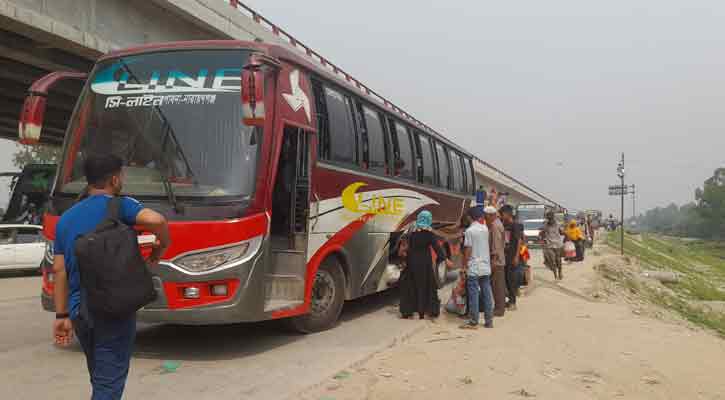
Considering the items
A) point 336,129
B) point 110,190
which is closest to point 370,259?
point 336,129

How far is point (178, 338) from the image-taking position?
721 cm

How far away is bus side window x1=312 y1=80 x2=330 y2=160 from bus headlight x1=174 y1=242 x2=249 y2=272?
2.05 m

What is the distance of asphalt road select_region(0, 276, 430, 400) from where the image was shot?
505 cm

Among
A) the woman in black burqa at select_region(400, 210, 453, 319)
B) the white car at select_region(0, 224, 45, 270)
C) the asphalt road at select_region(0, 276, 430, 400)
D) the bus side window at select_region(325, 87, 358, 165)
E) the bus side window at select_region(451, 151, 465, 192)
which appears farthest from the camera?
the white car at select_region(0, 224, 45, 270)

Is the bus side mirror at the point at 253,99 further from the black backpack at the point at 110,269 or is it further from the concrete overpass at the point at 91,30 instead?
the concrete overpass at the point at 91,30

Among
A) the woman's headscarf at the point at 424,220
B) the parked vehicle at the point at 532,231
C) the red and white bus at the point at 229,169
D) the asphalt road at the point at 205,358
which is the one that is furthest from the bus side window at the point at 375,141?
the parked vehicle at the point at 532,231

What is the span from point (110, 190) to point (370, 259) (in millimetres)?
5898

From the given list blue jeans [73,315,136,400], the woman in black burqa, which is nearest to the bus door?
the woman in black burqa

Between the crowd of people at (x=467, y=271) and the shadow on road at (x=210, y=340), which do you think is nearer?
the shadow on road at (x=210, y=340)

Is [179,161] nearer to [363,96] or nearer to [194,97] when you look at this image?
[194,97]

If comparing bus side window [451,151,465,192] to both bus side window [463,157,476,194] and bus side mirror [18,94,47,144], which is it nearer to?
bus side window [463,157,476,194]

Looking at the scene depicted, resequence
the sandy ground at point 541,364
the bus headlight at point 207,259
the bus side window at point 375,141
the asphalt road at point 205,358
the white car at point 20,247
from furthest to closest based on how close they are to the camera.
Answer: the white car at point 20,247 → the bus side window at point 375,141 → the bus headlight at point 207,259 → the sandy ground at point 541,364 → the asphalt road at point 205,358

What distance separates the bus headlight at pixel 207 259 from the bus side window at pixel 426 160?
6236 mm

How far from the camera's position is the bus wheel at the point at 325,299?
292 inches
